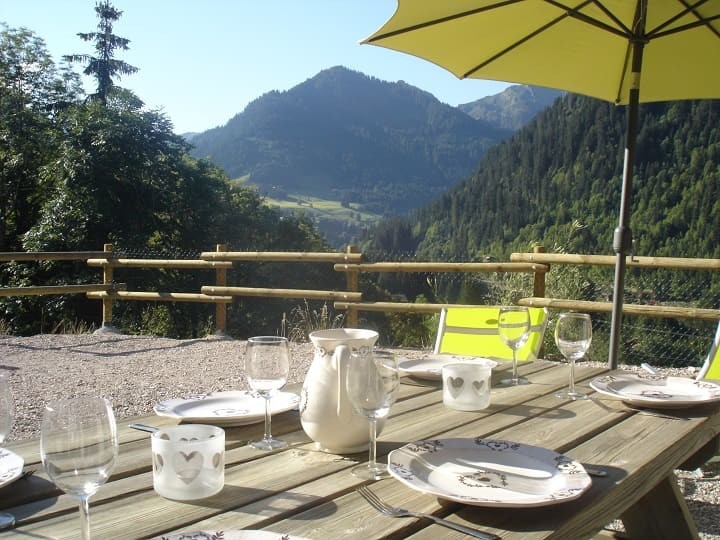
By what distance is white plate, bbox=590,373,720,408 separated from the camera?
148cm

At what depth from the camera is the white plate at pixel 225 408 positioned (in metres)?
1.29

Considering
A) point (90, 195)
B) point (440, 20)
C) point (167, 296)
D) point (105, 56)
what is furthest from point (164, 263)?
point (105, 56)

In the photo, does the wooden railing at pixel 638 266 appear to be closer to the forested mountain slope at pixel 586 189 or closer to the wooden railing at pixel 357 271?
the wooden railing at pixel 357 271

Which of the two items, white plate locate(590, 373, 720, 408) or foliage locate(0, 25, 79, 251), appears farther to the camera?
foliage locate(0, 25, 79, 251)

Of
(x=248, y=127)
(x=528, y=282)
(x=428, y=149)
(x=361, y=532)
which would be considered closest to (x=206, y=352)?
(x=528, y=282)

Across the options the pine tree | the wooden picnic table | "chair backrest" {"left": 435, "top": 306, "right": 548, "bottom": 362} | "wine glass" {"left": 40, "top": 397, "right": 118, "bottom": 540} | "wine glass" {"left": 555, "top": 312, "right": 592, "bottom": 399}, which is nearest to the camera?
"wine glass" {"left": 40, "top": 397, "right": 118, "bottom": 540}

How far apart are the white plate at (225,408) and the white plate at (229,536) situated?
521mm

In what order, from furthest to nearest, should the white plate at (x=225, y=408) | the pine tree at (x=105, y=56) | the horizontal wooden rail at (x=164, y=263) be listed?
the pine tree at (x=105, y=56) < the horizontal wooden rail at (x=164, y=263) < the white plate at (x=225, y=408)

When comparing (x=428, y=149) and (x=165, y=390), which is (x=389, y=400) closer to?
(x=165, y=390)

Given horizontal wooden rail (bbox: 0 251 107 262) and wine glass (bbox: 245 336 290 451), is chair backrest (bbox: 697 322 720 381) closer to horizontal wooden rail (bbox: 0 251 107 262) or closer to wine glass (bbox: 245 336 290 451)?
wine glass (bbox: 245 336 290 451)

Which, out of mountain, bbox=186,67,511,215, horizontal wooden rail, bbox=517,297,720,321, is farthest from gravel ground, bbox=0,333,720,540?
mountain, bbox=186,67,511,215

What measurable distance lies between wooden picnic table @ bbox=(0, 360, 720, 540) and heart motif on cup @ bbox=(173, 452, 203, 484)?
0.13 feet

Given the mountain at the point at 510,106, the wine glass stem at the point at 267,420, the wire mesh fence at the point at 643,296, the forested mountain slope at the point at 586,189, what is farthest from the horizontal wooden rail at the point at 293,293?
the mountain at the point at 510,106

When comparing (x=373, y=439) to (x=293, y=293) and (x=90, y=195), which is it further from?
(x=90, y=195)
